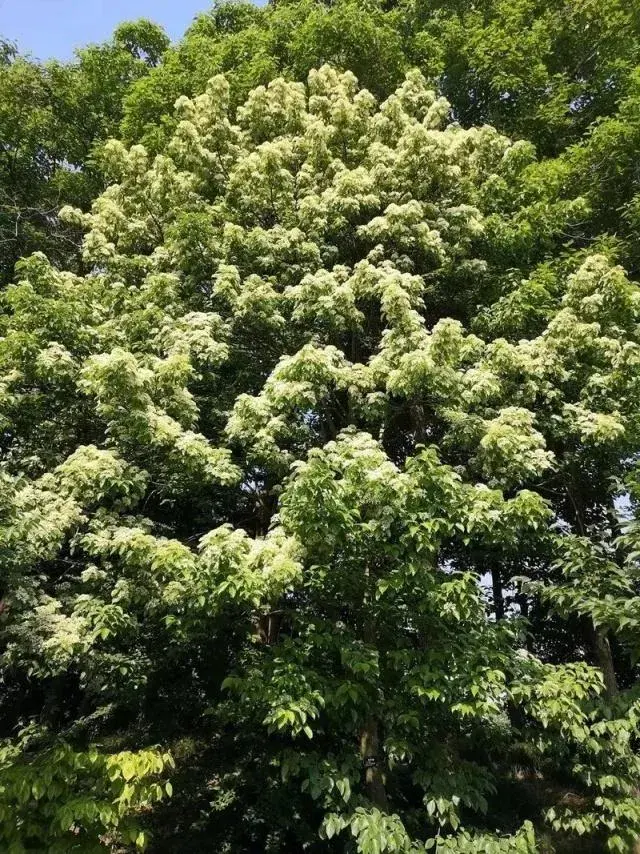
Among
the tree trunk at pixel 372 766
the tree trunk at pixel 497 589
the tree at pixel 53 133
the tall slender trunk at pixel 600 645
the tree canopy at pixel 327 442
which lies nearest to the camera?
the tree canopy at pixel 327 442

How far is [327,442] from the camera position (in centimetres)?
786

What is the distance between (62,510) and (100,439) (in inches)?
82.5

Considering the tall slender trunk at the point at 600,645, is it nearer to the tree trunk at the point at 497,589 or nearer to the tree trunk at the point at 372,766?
the tree trunk at the point at 497,589

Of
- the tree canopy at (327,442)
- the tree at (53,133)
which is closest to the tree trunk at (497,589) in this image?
the tree canopy at (327,442)

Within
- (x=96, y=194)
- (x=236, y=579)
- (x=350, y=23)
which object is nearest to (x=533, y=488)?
(x=236, y=579)

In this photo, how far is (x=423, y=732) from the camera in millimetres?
6070

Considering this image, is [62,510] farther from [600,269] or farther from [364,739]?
[600,269]

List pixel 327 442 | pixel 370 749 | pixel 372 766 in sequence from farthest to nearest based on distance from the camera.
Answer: pixel 327 442, pixel 370 749, pixel 372 766

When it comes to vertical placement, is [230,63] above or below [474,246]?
above

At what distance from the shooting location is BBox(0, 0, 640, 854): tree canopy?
5.68 metres

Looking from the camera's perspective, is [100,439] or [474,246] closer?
[100,439]

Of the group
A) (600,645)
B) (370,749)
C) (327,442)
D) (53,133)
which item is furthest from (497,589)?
(53,133)

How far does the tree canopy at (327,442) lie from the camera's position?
5680mm

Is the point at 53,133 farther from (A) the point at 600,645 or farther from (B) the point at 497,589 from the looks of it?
(A) the point at 600,645
